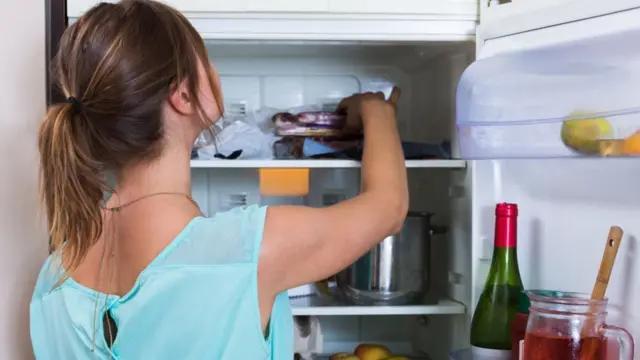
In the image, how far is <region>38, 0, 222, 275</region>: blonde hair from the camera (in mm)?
861

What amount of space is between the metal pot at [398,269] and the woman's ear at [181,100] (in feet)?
1.94

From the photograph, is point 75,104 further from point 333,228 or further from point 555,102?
point 555,102

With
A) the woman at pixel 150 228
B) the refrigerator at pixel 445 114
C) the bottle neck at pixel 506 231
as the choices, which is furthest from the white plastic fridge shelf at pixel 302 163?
the woman at pixel 150 228

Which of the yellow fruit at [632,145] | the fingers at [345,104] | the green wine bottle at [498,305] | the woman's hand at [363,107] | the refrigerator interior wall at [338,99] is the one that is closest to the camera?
the yellow fruit at [632,145]

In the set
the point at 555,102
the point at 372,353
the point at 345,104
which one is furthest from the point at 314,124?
the point at 555,102

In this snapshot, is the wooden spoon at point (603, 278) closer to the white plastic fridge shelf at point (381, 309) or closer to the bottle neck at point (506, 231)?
the bottle neck at point (506, 231)

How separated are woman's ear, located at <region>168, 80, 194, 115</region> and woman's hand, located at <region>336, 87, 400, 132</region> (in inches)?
15.9

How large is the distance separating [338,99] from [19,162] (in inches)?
30.5

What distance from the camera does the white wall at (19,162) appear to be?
3.43 feet

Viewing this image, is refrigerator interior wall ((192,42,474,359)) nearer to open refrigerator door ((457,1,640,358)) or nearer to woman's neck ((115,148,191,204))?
open refrigerator door ((457,1,640,358))

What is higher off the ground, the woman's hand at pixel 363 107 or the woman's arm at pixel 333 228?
the woman's hand at pixel 363 107

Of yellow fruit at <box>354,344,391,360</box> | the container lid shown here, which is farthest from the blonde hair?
yellow fruit at <box>354,344,391,360</box>

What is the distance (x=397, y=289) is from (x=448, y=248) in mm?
147

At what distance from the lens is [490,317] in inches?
47.7
